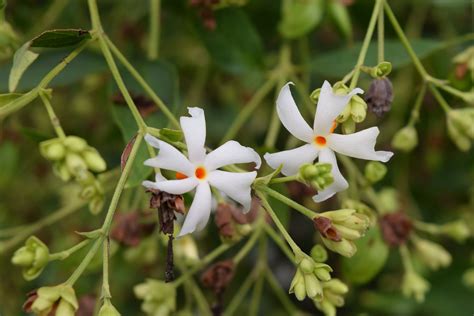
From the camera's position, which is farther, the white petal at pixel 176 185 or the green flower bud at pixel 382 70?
the green flower bud at pixel 382 70

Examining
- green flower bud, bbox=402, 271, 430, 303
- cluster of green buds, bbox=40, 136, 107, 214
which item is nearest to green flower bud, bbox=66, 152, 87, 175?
cluster of green buds, bbox=40, 136, 107, 214

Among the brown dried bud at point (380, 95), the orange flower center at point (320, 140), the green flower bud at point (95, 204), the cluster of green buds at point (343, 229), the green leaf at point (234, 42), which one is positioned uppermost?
the brown dried bud at point (380, 95)

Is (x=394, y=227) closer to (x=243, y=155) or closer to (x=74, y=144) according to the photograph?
(x=243, y=155)

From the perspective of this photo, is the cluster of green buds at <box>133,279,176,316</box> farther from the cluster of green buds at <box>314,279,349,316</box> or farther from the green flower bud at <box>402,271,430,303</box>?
the green flower bud at <box>402,271,430,303</box>

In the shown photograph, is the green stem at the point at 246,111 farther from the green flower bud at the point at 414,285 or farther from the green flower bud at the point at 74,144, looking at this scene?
the green flower bud at the point at 414,285

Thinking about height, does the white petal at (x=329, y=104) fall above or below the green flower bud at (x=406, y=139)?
above

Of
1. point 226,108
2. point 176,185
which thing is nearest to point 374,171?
point 176,185

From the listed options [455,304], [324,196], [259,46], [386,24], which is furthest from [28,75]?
[455,304]

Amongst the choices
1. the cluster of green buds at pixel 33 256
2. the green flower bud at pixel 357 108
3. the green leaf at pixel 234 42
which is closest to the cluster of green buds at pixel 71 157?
the cluster of green buds at pixel 33 256
